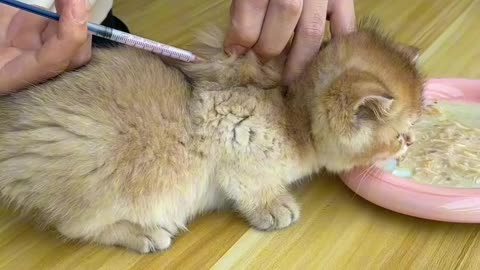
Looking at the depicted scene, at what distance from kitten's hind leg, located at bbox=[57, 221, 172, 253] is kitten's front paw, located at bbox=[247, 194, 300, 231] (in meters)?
0.16

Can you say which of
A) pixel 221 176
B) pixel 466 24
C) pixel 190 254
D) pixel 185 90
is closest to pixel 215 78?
pixel 185 90

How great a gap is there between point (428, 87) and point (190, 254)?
63 centimetres

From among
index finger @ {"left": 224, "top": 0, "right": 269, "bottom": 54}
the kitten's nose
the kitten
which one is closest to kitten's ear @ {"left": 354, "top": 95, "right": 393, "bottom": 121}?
the kitten

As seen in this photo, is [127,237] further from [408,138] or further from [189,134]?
[408,138]

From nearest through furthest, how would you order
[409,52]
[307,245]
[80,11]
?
[80,11] < [307,245] < [409,52]

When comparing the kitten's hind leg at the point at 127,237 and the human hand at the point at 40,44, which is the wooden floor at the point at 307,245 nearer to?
the kitten's hind leg at the point at 127,237

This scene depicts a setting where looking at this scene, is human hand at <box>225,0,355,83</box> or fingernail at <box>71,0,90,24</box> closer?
fingernail at <box>71,0,90,24</box>

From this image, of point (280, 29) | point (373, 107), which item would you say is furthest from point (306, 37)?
point (373, 107)

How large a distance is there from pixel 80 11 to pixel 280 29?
1.09ft

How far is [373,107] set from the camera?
1.00 metres

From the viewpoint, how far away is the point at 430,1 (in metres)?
1.76

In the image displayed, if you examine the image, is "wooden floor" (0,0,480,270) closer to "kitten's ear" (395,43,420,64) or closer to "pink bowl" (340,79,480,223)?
"pink bowl" (340,79,480,223)

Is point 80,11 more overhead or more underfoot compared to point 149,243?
more overhead

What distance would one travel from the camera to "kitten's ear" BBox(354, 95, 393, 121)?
38.4 inches
